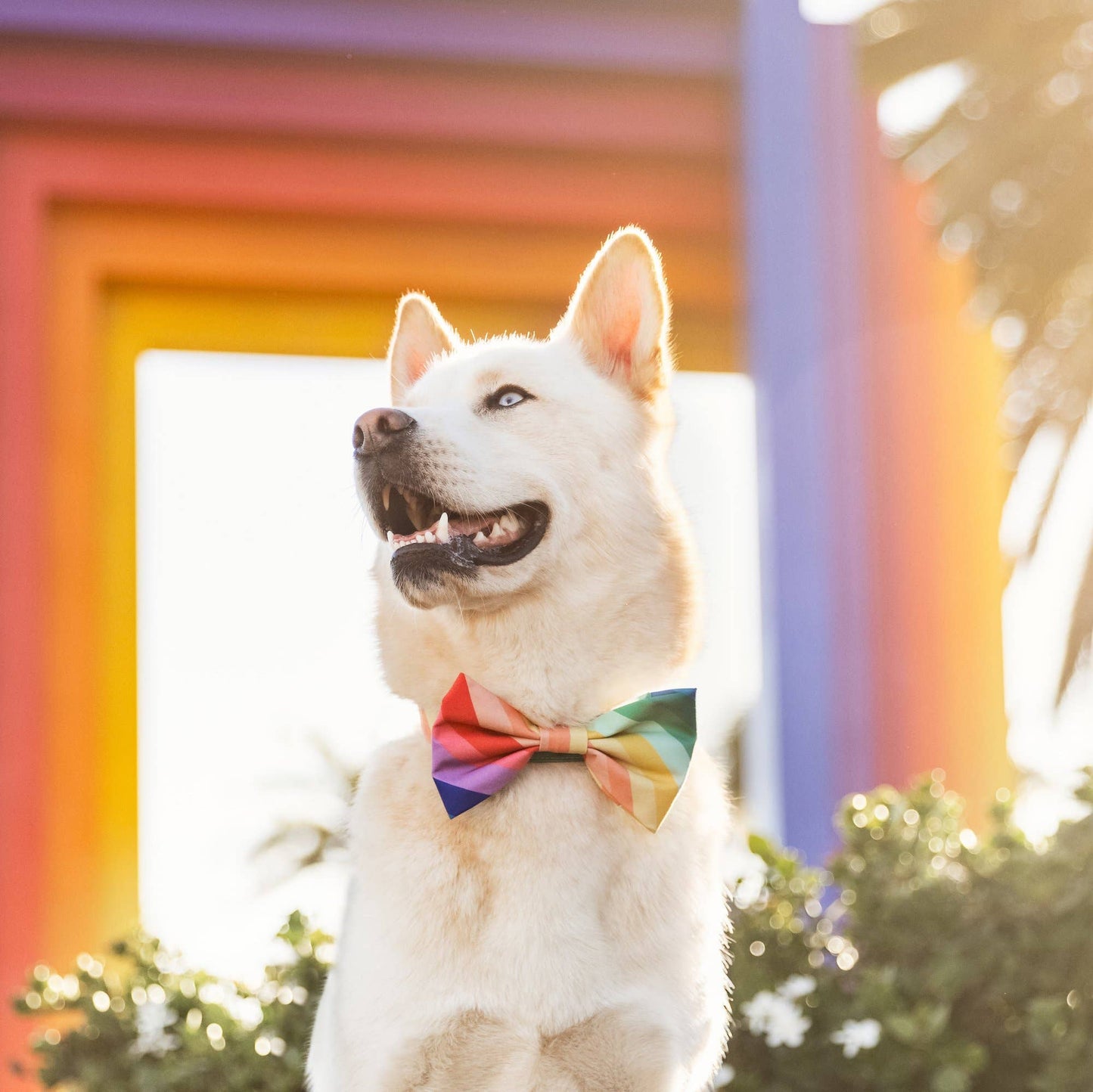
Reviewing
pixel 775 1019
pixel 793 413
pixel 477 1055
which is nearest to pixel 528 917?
pixel 477 1055

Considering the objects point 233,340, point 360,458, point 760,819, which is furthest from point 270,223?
point 360,458

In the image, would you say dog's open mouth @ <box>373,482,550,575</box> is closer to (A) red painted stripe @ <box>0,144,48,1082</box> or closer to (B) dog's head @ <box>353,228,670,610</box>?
(B) dog's head @ <box>353,228,670,610</box>

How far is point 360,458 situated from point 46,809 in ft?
9.63

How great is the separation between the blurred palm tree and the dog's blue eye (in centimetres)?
383

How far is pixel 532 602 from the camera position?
5.51 feet

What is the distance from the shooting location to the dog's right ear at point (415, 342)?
1.95 meters

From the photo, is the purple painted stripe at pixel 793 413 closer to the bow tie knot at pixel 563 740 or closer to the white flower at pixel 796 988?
the white flower at pixel 796 988

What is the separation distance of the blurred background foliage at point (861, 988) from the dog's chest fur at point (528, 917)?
1.20m

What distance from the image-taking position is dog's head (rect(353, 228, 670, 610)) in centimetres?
157

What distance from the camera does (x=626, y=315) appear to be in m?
1.82

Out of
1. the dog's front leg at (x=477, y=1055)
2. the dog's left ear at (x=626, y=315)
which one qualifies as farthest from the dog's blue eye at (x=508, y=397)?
the dog's front leg at (x=477, y=1055)

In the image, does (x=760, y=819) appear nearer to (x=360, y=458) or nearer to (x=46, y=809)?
(x=46, y=809)

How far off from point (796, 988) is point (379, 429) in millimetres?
1869

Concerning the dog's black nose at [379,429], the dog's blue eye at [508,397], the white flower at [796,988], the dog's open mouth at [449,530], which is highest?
the dog's blue eye at [508,397]
